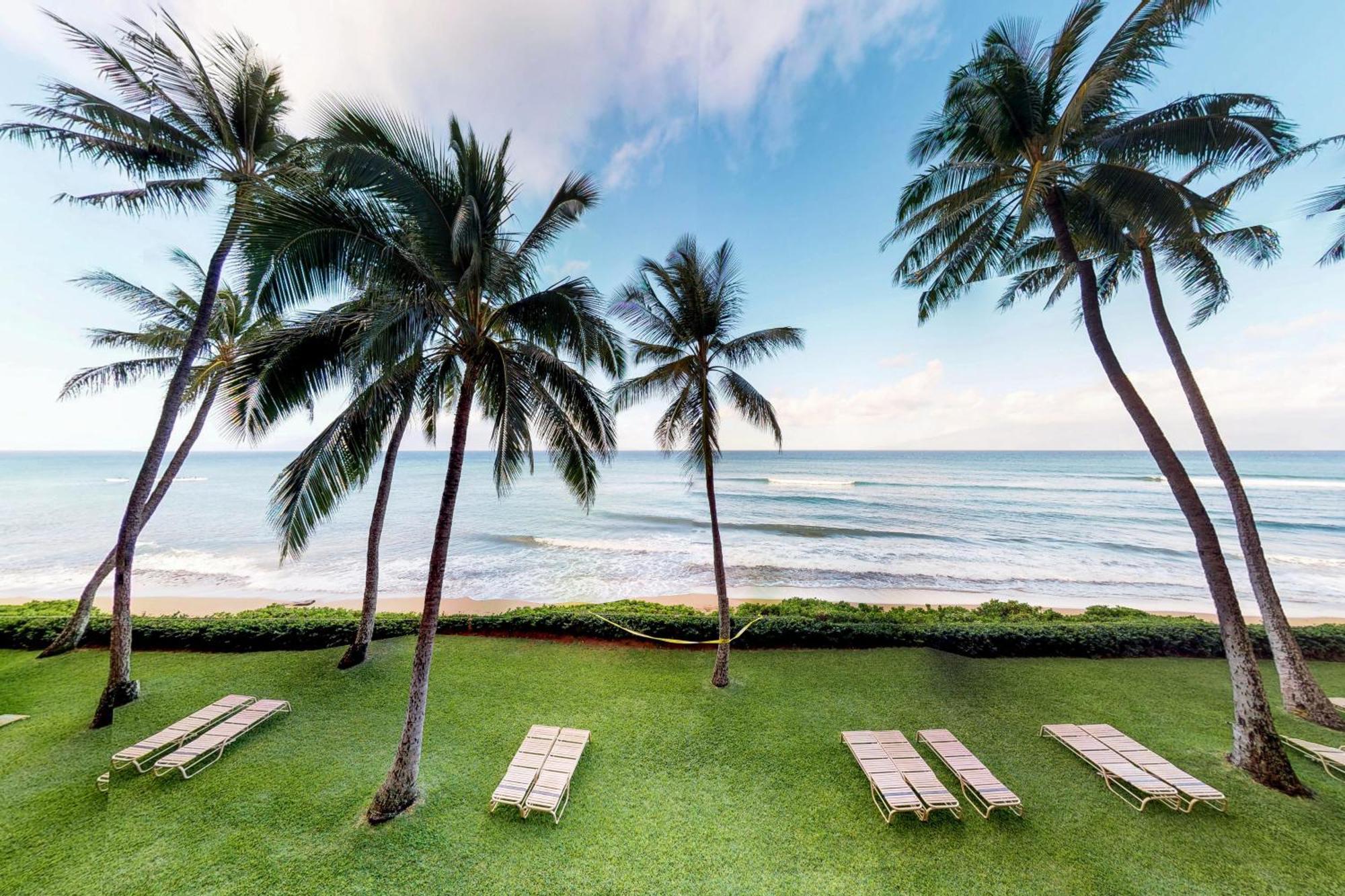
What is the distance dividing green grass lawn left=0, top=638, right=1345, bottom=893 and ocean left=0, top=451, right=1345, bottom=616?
4.00 m

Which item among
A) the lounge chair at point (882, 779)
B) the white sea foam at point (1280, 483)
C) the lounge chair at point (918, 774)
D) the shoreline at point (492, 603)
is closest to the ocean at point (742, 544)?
the shoreline at point (492, 603)

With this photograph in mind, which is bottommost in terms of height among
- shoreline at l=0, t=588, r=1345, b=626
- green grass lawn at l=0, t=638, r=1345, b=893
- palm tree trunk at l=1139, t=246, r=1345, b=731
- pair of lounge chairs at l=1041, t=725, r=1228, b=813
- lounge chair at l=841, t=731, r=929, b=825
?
shoreline at l=0, t=588, r=1345, b=626

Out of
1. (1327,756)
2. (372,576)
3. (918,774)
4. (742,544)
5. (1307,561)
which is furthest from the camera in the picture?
(742,544)

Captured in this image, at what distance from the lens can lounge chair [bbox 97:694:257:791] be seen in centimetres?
523

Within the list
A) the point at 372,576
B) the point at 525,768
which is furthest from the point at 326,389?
the point at 525,768

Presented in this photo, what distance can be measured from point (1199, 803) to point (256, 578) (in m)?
25.3

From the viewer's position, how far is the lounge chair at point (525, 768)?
15.7ft

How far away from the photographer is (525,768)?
521 centimetres

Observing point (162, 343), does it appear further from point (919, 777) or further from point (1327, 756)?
point (1327, 756)

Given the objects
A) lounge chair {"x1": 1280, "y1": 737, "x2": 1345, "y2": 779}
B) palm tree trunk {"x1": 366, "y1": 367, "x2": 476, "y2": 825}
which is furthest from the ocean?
lounge chair {"x1": 1280, "y1": 737, "x2": 1345, "y2": 779}

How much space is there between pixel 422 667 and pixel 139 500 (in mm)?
5330

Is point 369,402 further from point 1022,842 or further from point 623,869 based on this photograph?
point 1022,842

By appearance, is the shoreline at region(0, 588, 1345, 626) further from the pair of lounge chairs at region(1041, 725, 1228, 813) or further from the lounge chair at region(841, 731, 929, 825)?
the lounge chair at region(841, 731, 929, 825)

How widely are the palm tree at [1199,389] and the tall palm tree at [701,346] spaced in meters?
5.17
